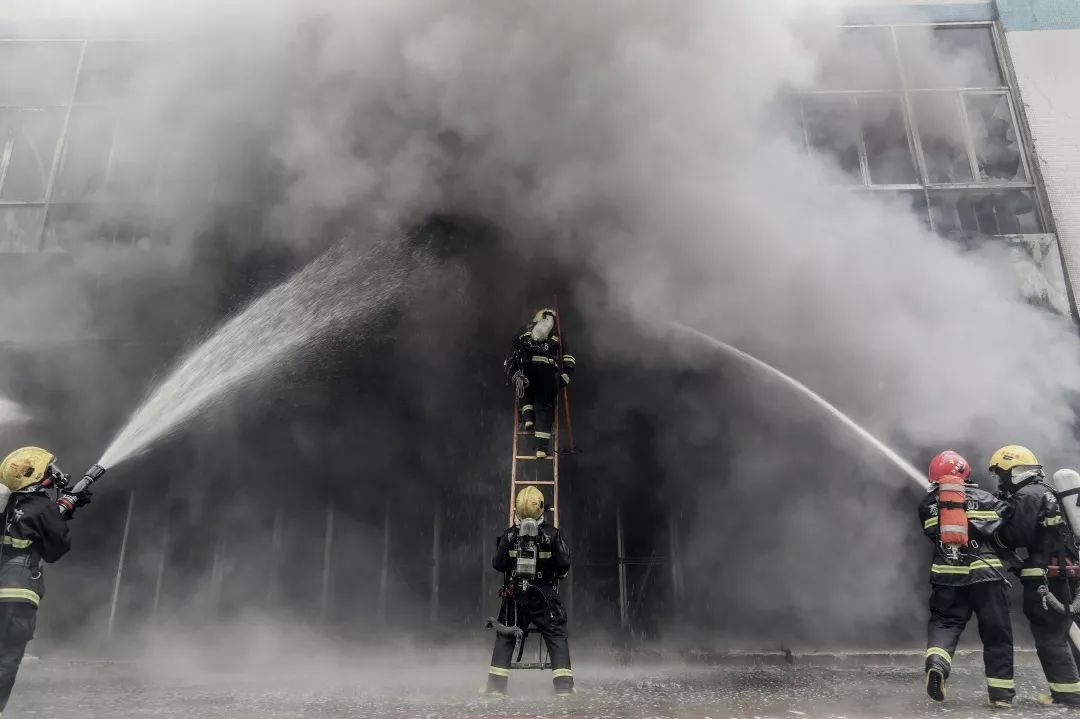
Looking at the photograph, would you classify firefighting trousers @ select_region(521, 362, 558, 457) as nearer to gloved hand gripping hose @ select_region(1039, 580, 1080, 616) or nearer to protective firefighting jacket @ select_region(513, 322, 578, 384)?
protective firefighting jacket @ select_region(513, 322, 578, 384)

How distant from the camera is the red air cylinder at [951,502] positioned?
13.9ft

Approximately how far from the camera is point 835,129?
885 centimetres

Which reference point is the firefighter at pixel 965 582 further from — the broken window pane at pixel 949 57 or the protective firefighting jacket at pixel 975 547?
the broken window pane at pixel 949 57

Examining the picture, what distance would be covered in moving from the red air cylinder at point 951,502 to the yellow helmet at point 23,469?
5681 millimetres

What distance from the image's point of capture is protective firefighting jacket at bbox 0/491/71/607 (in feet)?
12.7

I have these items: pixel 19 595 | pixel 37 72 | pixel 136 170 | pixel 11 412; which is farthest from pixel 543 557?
pixel 37 72

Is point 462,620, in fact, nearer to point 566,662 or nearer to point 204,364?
point 566,662

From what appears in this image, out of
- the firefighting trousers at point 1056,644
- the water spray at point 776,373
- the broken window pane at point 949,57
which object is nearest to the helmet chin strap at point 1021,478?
the firefighting trousers at point 1056,644

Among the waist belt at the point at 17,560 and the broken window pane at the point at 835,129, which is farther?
the broken window pane at the point at 835,129

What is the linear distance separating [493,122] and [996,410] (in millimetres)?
6140

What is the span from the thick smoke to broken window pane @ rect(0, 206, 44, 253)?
3.32 meters

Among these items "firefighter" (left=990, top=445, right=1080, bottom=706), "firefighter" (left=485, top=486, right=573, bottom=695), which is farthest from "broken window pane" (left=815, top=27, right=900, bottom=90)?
"firefighter" (left=485, top=486, right=573, bottom=695)

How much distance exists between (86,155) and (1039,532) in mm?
11019

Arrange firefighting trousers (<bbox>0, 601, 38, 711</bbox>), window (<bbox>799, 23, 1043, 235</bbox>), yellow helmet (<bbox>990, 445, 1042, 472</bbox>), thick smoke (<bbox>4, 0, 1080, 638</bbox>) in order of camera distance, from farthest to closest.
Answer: window (<bbox>799, 23, 1043, 235</bbox>) < thick smoke (<bbox>4, 0, 1080, 638</bbox>) < yellow helmet (<bbox>990, 445, 1042, 472</bbox>) < firefighting trousers (<bbox>0, 601, 38, 711</bbox>)
